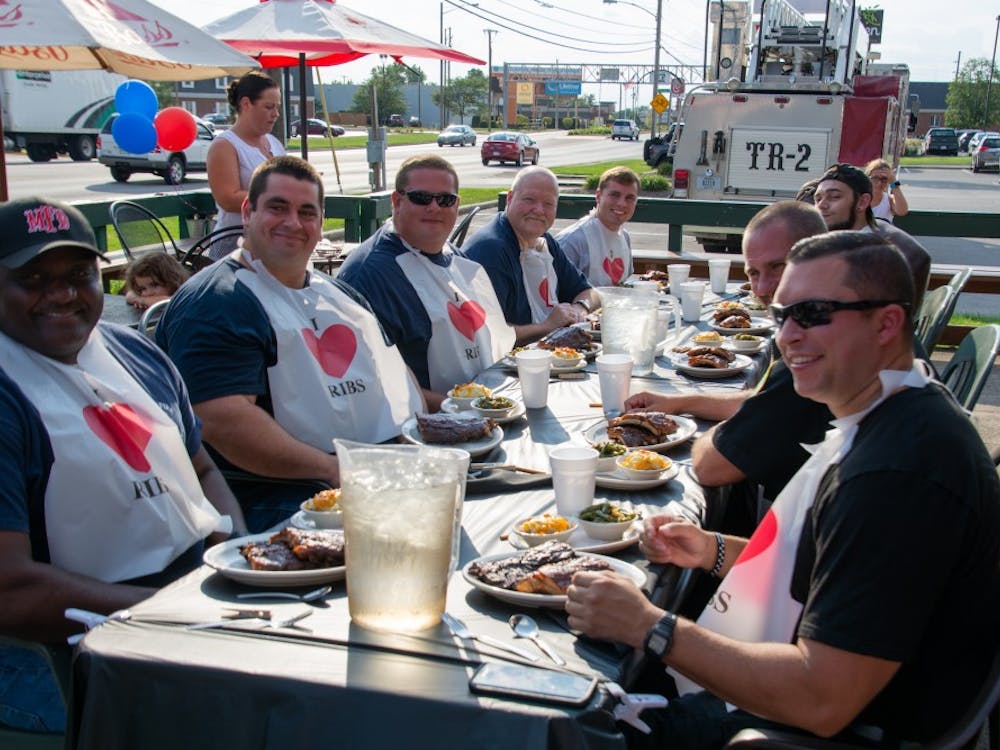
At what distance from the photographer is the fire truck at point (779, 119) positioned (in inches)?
563

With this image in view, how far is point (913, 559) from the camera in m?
1.73

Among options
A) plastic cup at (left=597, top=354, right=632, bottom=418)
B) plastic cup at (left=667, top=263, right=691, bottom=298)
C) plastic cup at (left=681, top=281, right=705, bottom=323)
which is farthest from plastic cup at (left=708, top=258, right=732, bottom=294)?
plastic cup at (left=597, top=354, right=632, bottom=418)

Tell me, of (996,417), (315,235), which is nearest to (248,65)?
(315,235)

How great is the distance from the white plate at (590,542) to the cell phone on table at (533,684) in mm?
583

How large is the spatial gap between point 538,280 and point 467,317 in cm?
155

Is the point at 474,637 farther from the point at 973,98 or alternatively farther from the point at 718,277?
the point at 973,98

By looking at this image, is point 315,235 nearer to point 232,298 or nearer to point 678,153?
point 232,298

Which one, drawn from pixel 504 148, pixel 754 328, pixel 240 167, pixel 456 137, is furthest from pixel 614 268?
pixel 456 137

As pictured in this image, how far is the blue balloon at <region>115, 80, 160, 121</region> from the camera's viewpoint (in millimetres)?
10086

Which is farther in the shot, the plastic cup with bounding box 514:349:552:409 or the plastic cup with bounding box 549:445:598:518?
the plastic cup with bounding box 514:349:552:409

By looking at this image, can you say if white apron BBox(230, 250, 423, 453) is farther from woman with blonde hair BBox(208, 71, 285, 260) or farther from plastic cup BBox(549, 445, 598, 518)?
woman with blonde hair BBox(208, 71, 285, 260)

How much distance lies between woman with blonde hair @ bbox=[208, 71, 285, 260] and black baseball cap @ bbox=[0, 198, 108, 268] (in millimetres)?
3899

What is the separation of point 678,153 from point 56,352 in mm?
13539

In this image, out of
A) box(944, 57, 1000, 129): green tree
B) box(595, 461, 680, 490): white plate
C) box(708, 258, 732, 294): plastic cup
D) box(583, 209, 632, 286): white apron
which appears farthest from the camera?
box(944, 57, 1000, 129): green tree
